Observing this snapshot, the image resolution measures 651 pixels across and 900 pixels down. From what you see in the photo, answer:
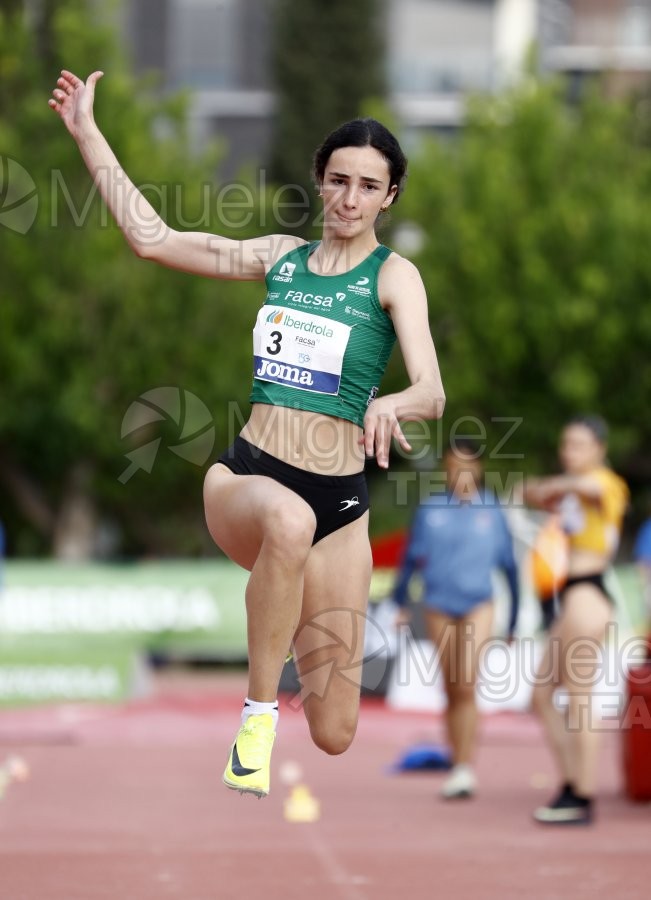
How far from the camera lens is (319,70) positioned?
31562mm

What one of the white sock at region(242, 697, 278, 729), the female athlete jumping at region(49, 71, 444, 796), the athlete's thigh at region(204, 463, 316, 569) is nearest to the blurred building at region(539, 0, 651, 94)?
the female athlete jumping at region(49, 71, 444, 796)

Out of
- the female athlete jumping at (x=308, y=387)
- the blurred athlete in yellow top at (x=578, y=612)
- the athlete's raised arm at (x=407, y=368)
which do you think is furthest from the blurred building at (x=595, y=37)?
the athlete's raised arm at (x=407, y=368)

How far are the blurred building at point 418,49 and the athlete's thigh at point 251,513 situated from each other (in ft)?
99.9

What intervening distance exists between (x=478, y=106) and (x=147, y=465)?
776cm

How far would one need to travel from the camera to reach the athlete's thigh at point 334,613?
5.55m

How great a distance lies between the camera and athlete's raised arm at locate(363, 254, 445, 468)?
15.5ft

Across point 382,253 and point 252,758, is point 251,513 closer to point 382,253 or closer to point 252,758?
point 252,758

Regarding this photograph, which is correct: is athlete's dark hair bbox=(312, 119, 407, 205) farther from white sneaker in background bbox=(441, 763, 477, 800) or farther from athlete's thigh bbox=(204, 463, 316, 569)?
white sneaker in background bbox=(441, 763, 477, 800)

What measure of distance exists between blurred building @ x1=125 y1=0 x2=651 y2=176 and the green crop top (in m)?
30.3

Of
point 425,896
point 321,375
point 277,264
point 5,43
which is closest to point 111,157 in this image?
point 277,264

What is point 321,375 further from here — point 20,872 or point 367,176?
point 20,872

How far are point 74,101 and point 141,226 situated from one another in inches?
18.4

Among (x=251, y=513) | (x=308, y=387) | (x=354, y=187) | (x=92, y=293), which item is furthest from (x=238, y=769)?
(x=92, y=293)

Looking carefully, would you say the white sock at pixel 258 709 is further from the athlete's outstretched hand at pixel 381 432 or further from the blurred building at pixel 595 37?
the blurred building at pixel 595 37
